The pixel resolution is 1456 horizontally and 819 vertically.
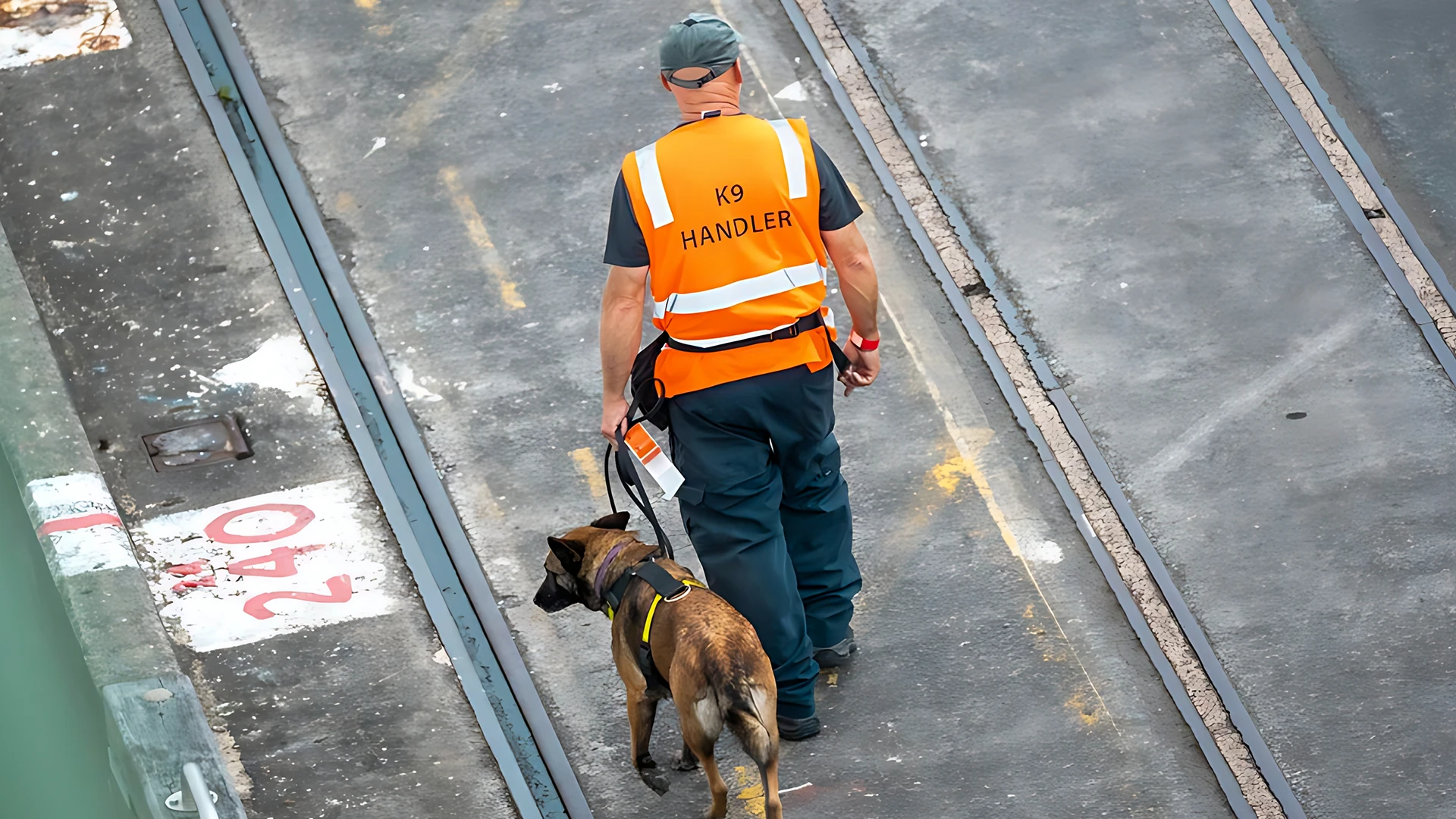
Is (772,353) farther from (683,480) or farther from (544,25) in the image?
(544,25)

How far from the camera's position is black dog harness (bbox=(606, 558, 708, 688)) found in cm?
453

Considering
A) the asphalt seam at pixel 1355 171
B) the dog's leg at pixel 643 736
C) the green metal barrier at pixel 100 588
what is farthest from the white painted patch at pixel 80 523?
the asphalt seam at pixel 1355 171

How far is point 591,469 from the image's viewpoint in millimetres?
5992

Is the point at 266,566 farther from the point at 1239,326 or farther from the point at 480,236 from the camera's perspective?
the point at 1239,326

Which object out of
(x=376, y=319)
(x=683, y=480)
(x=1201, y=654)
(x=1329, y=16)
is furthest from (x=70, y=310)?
(x=1329, y=16)

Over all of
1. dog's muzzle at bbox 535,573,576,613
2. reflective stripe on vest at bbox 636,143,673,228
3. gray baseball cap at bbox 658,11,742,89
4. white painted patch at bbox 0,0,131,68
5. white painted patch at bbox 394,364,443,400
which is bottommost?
white painted patch at bbox 394,364,443,400

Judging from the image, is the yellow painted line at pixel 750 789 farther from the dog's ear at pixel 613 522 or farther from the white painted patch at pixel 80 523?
the white painted patch at pixel 80 523

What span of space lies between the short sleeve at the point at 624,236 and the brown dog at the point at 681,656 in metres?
0.90

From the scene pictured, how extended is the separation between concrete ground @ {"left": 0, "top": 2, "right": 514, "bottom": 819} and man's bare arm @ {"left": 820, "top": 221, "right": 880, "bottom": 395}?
196cm

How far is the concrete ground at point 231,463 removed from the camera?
5.19 meters

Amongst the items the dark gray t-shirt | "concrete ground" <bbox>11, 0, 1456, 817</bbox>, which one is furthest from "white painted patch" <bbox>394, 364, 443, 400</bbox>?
the dark gray t-shirt

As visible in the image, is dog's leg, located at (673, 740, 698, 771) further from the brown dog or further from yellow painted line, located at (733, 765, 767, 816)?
yellow painted line, located at (733, 765, 767, 816)

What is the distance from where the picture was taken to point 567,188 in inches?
271

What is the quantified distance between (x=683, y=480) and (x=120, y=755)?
78.1 inches
